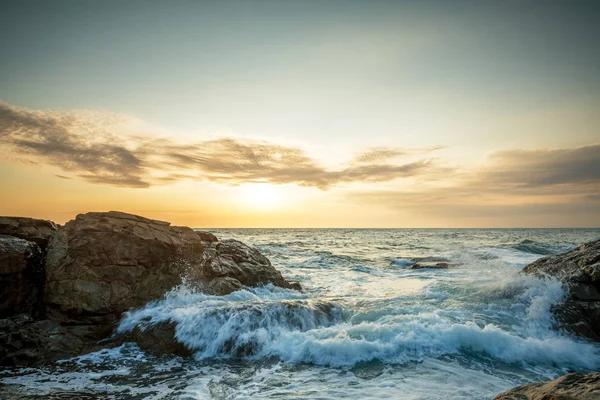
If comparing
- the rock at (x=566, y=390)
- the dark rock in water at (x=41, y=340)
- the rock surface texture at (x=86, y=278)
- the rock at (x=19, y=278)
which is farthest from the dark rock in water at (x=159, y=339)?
the rock at (x=566, y=390)

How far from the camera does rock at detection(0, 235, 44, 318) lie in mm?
9102

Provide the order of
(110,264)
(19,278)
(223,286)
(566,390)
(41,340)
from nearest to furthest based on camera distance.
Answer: (566,390) → (41,340) → (19,278) → (110,264) → (223,286)

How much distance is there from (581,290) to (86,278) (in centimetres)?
1475

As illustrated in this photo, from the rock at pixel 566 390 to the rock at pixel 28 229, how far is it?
42.0 ft

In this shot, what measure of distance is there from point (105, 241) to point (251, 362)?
652 centimetres

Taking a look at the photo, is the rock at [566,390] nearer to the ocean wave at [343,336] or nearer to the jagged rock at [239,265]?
the ocean wave at [343,336]

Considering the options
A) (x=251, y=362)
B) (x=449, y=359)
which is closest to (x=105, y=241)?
(x=251, y=362)

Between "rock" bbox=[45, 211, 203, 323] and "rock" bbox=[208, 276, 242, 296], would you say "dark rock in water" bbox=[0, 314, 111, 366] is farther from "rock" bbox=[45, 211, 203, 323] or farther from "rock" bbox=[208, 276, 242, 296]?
"rock" bbox=[208, 276, 242, 296]

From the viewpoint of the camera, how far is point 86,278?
10.1 metres

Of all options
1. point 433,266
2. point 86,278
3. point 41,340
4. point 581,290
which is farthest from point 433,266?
point 41,340

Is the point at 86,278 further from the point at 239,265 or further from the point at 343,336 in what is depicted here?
the point at 343,336

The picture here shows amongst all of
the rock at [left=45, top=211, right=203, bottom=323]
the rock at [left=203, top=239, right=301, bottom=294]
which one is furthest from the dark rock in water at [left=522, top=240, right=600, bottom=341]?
the rock at [left=45, top=211, right=203, bottom=323]

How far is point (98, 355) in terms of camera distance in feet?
27.1

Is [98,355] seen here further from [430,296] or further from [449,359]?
[430,296]
